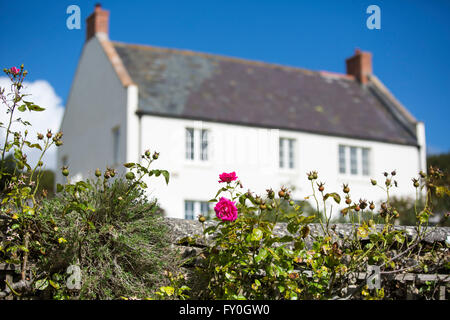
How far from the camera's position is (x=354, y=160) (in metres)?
23.2

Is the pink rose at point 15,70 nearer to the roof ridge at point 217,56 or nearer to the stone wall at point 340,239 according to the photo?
the stone wall at point 340,239

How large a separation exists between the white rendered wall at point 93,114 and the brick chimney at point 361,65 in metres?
12.9

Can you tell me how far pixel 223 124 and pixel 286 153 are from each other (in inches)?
118

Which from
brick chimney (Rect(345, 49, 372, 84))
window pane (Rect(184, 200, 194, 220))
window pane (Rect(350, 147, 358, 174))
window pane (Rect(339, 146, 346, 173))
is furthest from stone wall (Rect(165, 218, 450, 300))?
brick chimney (Rect(345, 49, 372, 84))

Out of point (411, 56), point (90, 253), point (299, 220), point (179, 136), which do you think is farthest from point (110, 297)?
point (179, 136)

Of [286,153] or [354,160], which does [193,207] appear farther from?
[354,160]

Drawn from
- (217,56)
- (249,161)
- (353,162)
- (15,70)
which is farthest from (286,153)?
(15,70)

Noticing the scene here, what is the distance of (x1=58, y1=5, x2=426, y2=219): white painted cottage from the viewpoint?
64.7 feet

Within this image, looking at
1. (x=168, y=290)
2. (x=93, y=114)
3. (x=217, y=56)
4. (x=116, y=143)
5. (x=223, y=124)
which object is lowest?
(x=168, y=290)

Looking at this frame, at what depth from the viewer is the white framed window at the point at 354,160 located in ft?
75.5

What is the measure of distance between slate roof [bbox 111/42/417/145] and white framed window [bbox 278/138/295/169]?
0.63 metres

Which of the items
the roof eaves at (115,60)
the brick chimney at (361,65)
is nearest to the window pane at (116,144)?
the roof eaves at (115,60)

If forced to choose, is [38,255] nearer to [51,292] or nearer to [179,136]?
[51,292]
